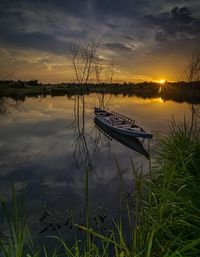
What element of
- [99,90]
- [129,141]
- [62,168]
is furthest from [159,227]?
[99,90]

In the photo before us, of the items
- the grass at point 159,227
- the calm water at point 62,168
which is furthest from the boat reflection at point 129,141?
the grass at point 159,227

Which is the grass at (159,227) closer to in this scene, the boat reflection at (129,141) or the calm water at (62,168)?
the calm water at (62,168)

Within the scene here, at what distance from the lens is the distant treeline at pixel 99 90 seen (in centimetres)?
6269

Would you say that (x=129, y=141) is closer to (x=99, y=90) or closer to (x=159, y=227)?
(x=159, y=227)

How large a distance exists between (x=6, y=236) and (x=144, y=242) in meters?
4.55

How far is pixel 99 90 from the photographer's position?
4624 inches

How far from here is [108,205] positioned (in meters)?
7.82

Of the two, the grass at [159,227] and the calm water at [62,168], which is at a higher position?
the grass at [159,227]

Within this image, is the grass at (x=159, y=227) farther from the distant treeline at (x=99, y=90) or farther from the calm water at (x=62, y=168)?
the distant treeline at (x=99, y=90)

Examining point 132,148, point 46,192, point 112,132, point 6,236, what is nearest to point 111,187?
point 46,192

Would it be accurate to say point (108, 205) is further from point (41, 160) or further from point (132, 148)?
point (132, 148)

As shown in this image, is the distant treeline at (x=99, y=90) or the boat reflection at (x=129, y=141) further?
the distant treeline at (x=99, y=90)

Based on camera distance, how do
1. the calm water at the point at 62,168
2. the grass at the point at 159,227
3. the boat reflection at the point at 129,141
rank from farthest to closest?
the boat reflection at the point at 129,141 → the calm water at the point at 62,168 → the grass at the point at 159,227

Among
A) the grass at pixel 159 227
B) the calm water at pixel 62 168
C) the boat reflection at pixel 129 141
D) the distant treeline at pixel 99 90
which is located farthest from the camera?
the distant treeline at pixel 99 90
